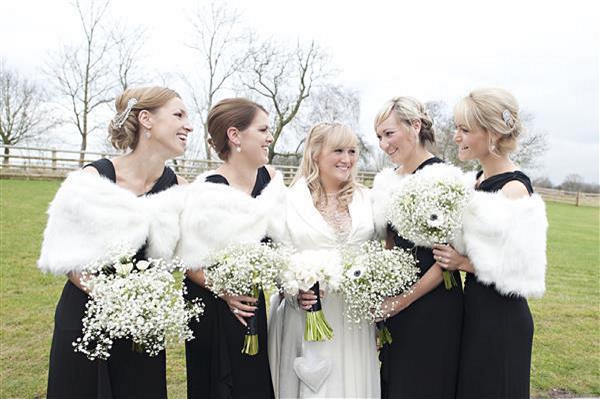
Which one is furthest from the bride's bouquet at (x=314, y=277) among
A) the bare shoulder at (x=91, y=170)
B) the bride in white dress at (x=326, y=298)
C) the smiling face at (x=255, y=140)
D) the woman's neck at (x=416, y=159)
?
the bare shoulder at (x=91, y=170)

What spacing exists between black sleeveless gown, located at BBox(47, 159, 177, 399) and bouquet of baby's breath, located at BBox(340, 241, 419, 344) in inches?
59.3

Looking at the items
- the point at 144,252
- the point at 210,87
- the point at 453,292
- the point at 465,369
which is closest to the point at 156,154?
the point at 144,252

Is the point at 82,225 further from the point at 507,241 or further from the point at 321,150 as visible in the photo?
the point at 507,241

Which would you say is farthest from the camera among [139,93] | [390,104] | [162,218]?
[390,104]

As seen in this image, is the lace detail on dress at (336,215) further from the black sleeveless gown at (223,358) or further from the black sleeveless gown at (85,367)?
the black sleeveless gown at (85,367)

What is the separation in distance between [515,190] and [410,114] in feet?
3.25

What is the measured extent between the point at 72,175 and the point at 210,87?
27.8 meters

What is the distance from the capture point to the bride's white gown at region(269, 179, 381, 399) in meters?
3.39

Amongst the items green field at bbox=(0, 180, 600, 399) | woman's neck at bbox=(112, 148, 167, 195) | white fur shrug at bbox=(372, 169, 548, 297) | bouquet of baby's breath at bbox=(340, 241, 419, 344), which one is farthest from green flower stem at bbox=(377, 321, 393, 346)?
green field at bbox=(0, 180, 600, 399)

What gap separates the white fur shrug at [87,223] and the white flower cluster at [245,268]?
1.97ft

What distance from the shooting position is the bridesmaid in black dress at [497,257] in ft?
10.0

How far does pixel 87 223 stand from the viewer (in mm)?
3014

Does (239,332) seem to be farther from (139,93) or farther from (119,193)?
(139,93)

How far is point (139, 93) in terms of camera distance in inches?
136
